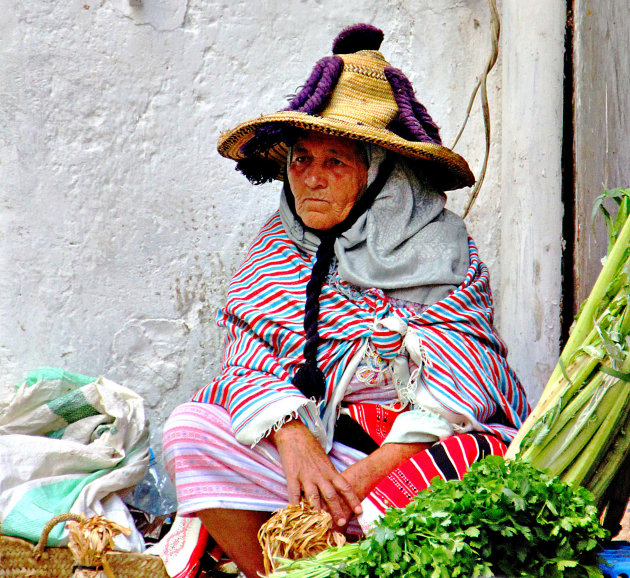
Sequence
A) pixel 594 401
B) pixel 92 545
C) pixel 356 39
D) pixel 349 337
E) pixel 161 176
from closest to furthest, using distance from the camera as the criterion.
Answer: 1. pixel 594 401
2. pixel 92 545
3. pixel 349 337
4. pixel 356 39
5. pixel 161 176

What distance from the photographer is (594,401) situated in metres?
2.58

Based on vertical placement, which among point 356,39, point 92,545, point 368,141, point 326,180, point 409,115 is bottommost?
point 92,545

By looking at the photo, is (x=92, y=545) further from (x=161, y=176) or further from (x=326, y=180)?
A: (x=161, y=176)

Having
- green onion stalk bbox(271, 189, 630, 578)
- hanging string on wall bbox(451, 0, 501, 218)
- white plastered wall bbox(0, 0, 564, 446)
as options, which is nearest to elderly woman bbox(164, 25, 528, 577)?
green onion stalk bbox(271, 189, 630, 578)

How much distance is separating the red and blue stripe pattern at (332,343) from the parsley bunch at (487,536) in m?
0.70

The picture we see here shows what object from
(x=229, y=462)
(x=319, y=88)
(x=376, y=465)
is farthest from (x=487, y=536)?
(x=319, y=88)

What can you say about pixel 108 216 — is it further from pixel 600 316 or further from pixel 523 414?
pixel 600 316

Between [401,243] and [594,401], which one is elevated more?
[401,243]

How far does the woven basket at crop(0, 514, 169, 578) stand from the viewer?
9.90 ft

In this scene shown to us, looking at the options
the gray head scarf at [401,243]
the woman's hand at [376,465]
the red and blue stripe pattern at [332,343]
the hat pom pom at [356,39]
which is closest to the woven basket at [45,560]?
the red and blue stripe pattern at [332,343]

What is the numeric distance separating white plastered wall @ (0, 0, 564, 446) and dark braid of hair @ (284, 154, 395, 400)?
0.80 metres

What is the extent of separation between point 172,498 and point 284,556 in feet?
4.39

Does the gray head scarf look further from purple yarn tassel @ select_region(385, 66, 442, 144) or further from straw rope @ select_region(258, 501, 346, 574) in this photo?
straw rope @ select_region(258, 501, 346, 574)

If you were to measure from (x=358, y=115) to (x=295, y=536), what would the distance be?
1477mm
